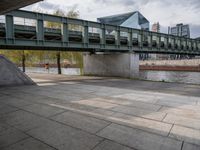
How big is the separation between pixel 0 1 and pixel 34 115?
4116 millimetres

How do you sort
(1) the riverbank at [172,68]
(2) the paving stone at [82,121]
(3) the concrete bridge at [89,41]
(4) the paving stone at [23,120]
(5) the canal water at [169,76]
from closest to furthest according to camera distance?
1. (2) the paving stone at [82,121]
2. (4) the paving stone at [23,120]
3. (3) the concrete bridge at [89,41]
4. (5) the canal water at [169,76]
5. (1) the riverbank at [172,68]

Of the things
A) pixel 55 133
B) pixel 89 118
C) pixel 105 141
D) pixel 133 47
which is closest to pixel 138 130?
pixel 105 141

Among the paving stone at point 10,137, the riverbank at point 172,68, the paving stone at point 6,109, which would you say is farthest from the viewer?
the riverbank at point 172,68

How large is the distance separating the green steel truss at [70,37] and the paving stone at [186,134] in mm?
13238

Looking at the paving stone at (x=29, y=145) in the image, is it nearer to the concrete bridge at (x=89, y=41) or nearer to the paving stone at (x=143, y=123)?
the paving stone at (x=143, y=123)

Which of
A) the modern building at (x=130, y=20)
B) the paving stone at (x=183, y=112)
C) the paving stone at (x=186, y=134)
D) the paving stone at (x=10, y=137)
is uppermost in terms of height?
the modern building at (x=130, y=20)

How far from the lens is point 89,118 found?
531 cm

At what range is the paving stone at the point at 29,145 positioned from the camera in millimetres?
3508

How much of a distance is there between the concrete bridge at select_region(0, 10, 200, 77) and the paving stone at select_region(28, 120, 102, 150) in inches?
434

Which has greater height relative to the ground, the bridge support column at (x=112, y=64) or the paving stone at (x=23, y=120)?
the bridge support column at (x=112, y=64)

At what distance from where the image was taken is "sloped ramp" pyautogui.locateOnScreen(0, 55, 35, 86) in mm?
12125

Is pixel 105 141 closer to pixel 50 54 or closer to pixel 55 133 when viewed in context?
pixel 55 133

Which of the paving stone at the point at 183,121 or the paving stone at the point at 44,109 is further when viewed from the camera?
the paving stone at the point at 44,109

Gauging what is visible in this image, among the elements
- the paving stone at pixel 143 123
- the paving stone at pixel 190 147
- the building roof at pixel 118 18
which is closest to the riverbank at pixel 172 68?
the building roof at pixel 118 18
